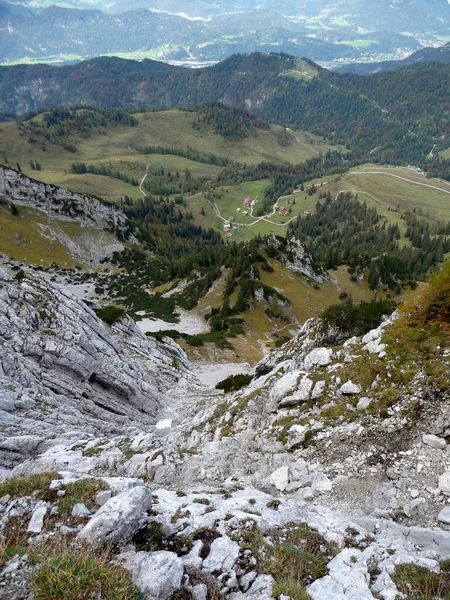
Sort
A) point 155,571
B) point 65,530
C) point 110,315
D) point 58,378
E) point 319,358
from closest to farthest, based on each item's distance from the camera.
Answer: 1. point 155,571
2. point 65,530
3. point 319,358
4. point 58,378
5. point 110,315

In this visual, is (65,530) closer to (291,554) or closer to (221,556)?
(221,556)

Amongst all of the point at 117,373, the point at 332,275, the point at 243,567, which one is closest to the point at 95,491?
the point at 243,567

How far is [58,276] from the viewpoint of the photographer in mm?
118688

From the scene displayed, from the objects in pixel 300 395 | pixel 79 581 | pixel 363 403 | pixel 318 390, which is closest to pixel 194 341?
pixel 300 395

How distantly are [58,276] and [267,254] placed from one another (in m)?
79.0

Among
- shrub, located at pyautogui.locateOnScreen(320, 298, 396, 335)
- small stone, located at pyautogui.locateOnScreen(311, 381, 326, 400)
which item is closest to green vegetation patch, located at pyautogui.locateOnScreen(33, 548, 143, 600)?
small stone, located at pyautogui.locateOnScreen(311, 381, 326, 400)

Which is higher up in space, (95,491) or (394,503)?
(95,491)

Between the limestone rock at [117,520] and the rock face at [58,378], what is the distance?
992 cm

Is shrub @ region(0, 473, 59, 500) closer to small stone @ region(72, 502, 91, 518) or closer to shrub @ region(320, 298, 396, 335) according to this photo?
small stone @ region(72, 502, 91, 518)

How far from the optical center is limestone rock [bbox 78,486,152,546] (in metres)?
7.40

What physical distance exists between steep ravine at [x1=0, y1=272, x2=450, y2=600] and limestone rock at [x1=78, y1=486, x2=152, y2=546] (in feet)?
0.11

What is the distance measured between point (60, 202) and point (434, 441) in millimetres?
182750

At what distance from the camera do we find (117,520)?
7832 mm

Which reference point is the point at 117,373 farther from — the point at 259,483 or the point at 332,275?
the point at 332,275
